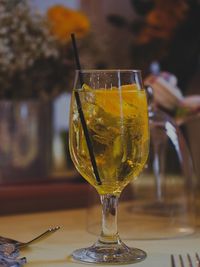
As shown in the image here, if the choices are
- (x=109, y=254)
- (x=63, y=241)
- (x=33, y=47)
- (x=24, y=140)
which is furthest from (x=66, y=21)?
(x=109, y=254)

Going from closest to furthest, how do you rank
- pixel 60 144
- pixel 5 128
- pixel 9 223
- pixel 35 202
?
pixel 9 223, pixel 35 202, pixel 5 128, pixel 60 144

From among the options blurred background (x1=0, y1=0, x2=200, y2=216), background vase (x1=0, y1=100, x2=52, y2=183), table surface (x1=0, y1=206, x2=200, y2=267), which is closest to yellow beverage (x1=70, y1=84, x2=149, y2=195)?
table surface (x1=0, y1=206, x2=200, y2=267)

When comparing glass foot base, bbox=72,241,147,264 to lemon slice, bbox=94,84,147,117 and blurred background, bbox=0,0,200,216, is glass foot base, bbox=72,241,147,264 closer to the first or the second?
lemon slice, bbox=94,84,147,117

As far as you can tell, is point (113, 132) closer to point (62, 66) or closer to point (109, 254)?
point (109, 254)

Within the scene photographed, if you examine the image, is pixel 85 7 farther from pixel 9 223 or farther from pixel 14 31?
pixel 9 223

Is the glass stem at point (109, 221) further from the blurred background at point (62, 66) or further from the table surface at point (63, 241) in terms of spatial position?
the blurred background at point (62, 66)

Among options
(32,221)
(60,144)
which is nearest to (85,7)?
(60,144)

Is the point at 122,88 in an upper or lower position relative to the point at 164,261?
upper
